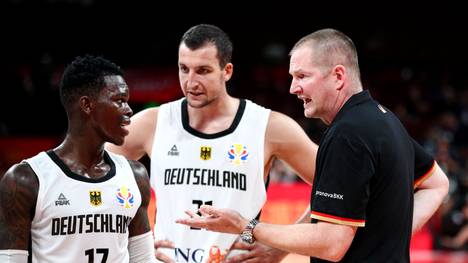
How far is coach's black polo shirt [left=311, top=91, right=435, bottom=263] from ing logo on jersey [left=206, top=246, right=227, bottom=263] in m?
1.23

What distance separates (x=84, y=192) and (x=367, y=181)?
4.34ft

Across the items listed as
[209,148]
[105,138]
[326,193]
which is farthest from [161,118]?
[326,193]

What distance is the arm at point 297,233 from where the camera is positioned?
3.31m

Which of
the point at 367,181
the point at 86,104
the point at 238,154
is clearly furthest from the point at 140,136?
the point at 367,181

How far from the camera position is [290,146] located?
498 centimetres

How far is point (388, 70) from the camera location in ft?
→ 57.3

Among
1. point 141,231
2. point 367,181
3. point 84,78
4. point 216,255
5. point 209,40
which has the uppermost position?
point 209,40

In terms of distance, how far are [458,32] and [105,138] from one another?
16.0 m

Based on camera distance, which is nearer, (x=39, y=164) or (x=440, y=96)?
(x=39, y=164)

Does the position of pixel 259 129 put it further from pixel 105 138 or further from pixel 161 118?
pixel 105 138

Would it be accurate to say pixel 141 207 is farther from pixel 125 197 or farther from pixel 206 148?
pixel 206 148

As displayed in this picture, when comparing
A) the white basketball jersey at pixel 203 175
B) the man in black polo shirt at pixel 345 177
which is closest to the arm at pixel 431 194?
the man in black polo shirt at pixel 345 177

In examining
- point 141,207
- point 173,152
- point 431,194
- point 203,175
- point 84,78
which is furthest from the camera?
point 173,152

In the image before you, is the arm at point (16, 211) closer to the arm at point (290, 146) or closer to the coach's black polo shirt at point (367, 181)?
the coach's black polo shirt at point (367, 181)
